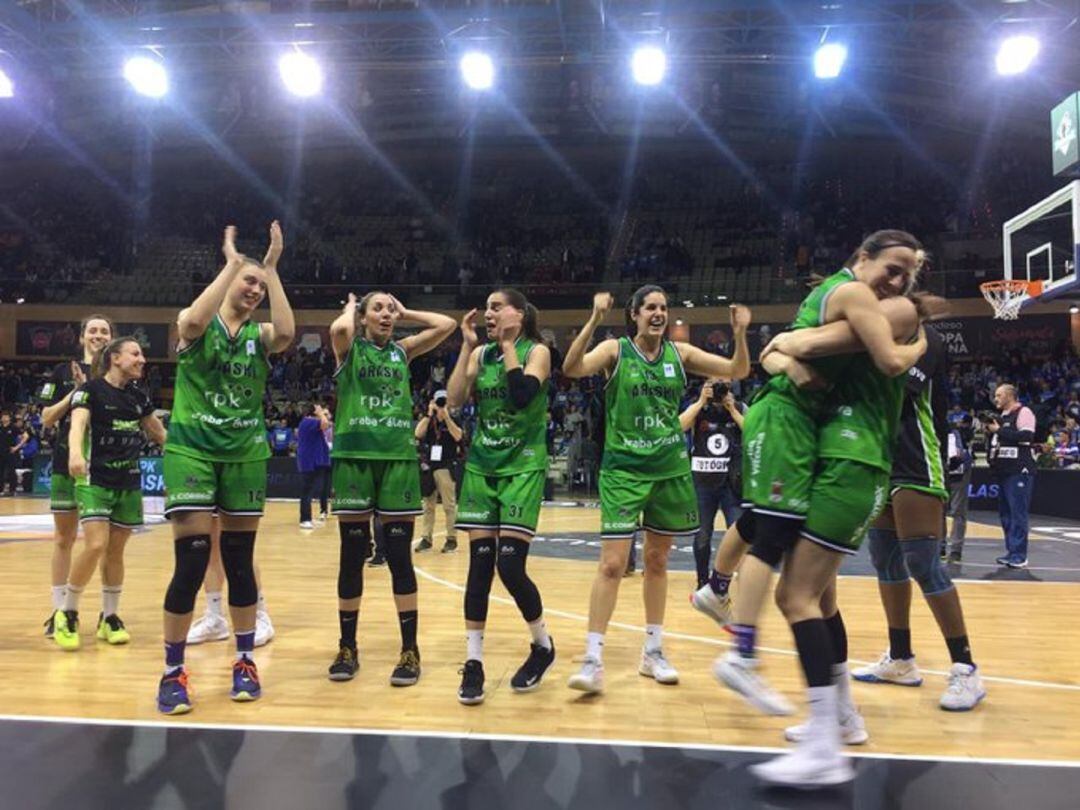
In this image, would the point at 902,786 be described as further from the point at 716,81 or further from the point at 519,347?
the point at 716,81

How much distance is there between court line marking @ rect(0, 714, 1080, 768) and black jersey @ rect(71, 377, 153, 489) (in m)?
1.62

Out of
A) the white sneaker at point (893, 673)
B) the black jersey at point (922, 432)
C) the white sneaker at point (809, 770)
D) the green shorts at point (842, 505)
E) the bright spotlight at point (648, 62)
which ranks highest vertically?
the bright spotlight at point (648, 62)

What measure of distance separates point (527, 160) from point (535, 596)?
2408 centimetres

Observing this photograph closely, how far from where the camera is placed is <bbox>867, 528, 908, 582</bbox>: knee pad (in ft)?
12.9

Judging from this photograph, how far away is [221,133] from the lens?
23688 mm

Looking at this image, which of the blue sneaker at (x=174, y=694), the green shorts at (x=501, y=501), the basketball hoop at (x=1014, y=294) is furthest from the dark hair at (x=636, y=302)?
the basketball hoop at (x=1014, y=294)

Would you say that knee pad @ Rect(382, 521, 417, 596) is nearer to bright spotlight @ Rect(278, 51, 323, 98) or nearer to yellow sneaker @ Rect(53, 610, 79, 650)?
yellow sneaker @ Rect(53, 610, 79, 650)

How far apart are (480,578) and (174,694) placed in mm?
1409

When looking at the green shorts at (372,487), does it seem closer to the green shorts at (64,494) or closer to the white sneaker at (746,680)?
the white sneaker at (746,680)

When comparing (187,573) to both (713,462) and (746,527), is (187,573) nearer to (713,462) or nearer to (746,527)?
(746,527)

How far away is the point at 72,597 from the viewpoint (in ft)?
15.4

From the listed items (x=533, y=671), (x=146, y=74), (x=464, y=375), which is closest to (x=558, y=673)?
(x=533, y=671)

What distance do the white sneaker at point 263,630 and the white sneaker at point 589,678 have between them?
2075mm

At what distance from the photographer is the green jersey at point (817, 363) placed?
2850mm
